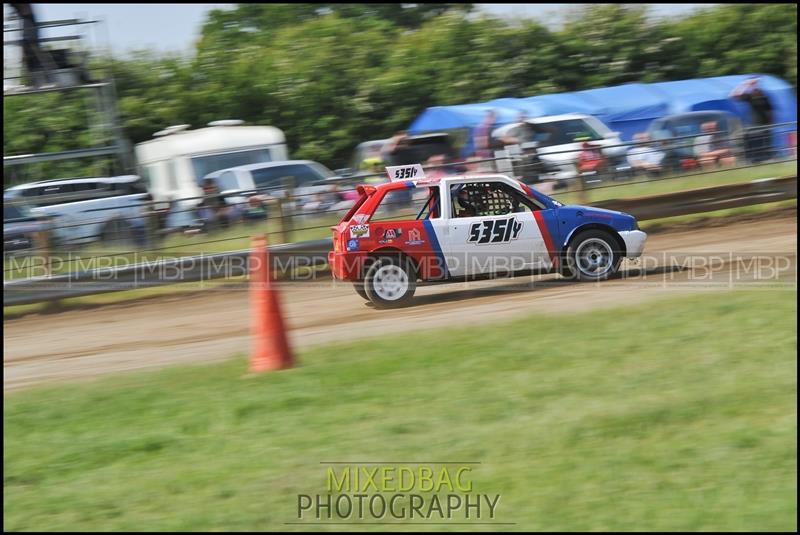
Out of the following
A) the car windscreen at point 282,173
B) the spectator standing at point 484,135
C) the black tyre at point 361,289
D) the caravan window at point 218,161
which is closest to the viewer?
the black tyre at point 361,289

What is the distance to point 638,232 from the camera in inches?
446

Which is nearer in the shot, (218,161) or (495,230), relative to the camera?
(495,230)

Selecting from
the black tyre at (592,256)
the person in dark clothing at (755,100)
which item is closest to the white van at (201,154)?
the black tyre at (592,256)

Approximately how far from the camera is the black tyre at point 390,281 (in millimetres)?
10953

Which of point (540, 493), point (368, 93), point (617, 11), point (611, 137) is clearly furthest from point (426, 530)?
point (617, 11)

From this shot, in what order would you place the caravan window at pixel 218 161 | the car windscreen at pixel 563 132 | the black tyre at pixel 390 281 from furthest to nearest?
the car windscreen at pixel 563 132 → the caravan window at pixel 218 161 → the black tyre at pixel 390 281

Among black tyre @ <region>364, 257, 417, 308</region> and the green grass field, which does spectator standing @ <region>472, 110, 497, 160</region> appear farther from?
the green grass field

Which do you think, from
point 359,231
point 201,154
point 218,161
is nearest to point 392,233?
point 359,231

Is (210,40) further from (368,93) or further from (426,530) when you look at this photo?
(426,530)

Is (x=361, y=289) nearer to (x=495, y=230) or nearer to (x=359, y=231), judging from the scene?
(x=359, y=231)

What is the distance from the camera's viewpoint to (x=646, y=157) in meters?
16.4

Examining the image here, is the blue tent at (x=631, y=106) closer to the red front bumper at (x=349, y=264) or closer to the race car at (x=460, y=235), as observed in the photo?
the race car at (x=460, y=235)

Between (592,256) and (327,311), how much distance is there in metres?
3.11

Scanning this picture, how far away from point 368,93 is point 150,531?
78.3ft
